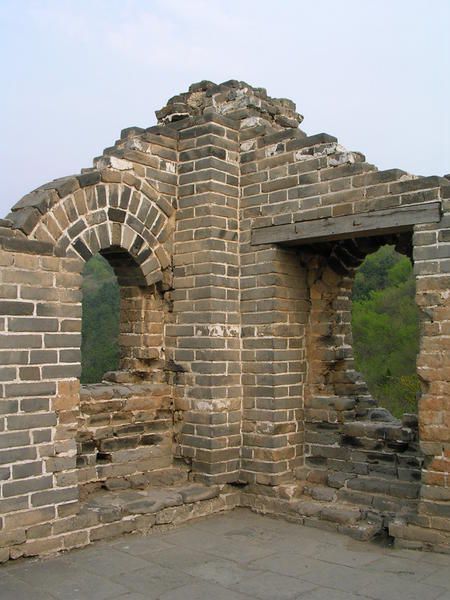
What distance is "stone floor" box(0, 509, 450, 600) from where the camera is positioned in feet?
15.7

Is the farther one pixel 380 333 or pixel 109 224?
pixel 380 333

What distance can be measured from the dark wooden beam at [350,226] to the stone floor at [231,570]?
283 centimetres

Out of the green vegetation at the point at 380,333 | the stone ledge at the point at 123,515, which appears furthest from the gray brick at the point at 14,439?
the green vegetation at the point at 380,333

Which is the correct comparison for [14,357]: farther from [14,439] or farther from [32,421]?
[14,439]

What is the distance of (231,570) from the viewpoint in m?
5.27

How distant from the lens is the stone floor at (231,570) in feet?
15.7


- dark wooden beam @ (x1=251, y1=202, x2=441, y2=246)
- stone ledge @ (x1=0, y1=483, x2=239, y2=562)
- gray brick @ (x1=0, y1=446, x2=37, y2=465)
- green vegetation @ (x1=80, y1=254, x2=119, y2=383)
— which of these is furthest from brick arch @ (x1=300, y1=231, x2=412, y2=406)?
green vegetation @ (x1=80, y1=254, x2=119, y2=383)

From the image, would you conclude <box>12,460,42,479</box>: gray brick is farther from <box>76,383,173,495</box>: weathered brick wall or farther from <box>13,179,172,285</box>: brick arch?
<box>13,179,172,285</box>: brick arch

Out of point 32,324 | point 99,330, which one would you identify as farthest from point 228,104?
point 99,330

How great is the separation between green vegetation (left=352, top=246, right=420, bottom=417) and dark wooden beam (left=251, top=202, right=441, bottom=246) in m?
11.9

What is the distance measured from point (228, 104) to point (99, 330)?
19.3 meters

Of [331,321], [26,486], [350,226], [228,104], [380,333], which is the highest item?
[228,104]

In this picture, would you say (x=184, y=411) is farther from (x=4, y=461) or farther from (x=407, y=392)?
(x=407, y=392)

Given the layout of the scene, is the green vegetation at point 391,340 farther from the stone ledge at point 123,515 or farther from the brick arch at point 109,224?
the brick arch at point 109,224
